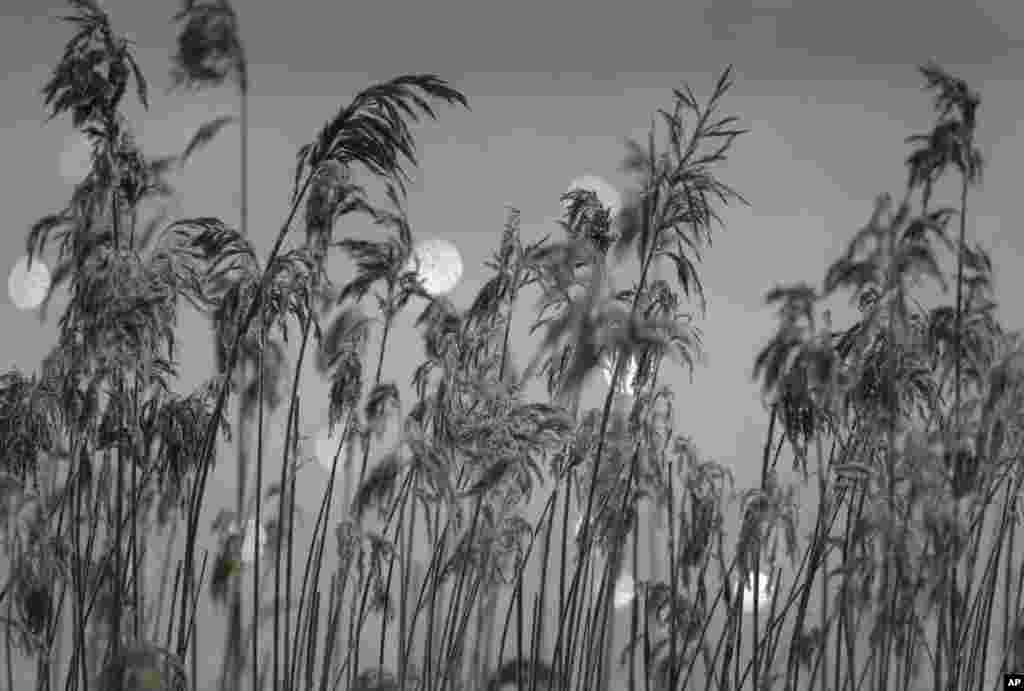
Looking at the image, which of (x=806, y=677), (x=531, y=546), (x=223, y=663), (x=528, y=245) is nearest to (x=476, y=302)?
(x=528, y=245)

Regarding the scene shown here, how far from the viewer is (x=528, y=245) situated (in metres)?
4.02

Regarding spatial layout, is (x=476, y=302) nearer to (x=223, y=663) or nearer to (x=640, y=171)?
(x=640, y=171)

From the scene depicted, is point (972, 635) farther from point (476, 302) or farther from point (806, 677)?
point (476, 302)

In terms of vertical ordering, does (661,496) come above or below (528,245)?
below

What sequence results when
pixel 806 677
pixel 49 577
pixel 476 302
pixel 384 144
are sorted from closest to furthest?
pixel 384 144, pixel 49 577, pixel 476 302, pixel 806 677

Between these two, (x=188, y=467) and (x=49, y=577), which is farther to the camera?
(x=49, y=577)

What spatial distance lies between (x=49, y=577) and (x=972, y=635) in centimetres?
370

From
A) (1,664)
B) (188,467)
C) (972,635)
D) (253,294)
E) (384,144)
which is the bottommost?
(1,664)

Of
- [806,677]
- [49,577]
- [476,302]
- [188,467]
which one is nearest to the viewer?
[188,467]

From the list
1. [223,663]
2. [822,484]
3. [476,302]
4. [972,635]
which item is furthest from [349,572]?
[972,635]

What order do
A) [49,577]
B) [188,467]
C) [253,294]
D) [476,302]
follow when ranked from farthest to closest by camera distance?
1. [476,302]
2. [49,577]
3. [188,467]
4. [253,294]

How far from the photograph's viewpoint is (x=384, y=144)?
2998 millimetres

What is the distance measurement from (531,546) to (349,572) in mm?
779

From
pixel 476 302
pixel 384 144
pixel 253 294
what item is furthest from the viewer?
pixel 476 302
